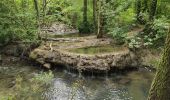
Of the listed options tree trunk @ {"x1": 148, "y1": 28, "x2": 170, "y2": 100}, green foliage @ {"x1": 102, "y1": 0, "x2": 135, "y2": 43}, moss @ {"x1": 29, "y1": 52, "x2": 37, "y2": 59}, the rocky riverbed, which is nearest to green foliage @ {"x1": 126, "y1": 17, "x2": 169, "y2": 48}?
the rocky riverbed

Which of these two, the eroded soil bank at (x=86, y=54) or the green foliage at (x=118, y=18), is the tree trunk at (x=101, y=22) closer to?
the green foliage at (x=118, y=18)

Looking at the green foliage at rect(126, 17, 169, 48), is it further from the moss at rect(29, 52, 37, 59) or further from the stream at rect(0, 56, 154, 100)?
the moss at rect(29, 52, 37, 59)

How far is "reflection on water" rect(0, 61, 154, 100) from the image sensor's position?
14.9 metres

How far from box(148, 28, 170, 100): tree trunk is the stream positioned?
7173 millimetres

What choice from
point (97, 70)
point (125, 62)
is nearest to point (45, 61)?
point (97, 70)

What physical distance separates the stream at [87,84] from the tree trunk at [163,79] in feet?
23.5

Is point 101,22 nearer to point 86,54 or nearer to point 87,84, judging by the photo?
point 86,54

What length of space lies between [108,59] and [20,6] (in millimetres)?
8550

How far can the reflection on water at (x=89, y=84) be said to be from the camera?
1495 cm

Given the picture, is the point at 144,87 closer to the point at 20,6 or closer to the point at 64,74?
the point at 64,74

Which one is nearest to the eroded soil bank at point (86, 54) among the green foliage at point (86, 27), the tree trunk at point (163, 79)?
the green foliage at point (86, 27)

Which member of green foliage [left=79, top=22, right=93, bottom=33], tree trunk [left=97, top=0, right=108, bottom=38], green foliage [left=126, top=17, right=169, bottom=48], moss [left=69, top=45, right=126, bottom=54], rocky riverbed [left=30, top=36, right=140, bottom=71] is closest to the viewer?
rocky riverbed [left=30, top=36, right=140, bottom=71]

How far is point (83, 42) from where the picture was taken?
21172 mm

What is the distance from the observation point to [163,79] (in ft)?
21.3
